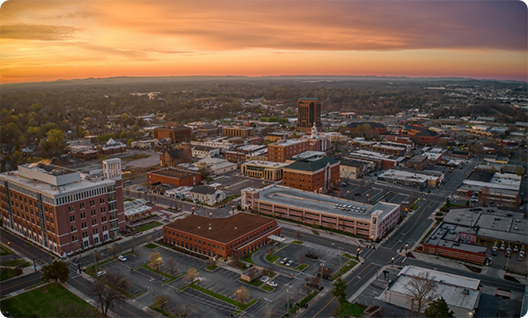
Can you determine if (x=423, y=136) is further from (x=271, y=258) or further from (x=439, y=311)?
(x=439, y=311)

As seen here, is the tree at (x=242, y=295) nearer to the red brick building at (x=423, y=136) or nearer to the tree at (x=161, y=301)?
the tree at (x=161, y=301)

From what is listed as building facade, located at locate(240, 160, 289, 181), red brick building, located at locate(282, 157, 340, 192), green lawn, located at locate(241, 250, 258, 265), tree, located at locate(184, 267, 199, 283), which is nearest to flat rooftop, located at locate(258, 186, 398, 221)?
red brick building, located at locate(282, 157, 340, 192)

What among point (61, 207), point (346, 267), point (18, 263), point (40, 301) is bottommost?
point (346, 267)

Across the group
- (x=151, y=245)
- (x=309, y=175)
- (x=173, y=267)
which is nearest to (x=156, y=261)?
(x=173, y=267)

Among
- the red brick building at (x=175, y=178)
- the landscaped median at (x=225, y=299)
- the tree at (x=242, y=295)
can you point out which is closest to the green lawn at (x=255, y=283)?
the landscaped median at (x=225, y=299)

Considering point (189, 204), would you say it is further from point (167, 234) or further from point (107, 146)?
point (107, 146)

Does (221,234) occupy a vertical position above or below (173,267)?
above
